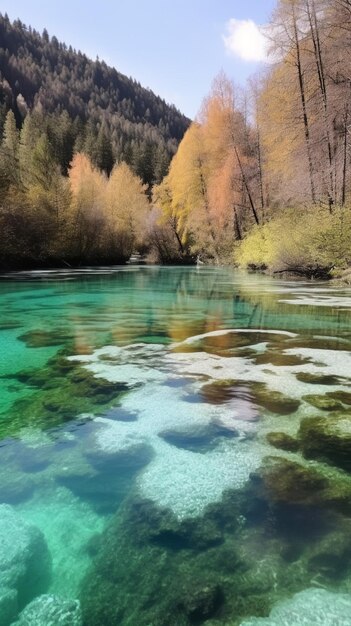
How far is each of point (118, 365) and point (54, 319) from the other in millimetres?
3690

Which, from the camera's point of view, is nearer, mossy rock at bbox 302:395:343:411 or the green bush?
mossy rock at bbox 302:395:343:411

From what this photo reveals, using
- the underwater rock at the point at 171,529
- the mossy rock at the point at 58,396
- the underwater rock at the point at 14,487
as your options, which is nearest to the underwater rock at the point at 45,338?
the mossy rock at the point at 58,396

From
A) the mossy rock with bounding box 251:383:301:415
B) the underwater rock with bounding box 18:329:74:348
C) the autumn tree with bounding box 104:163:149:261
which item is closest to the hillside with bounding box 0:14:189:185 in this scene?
the autumn tree with bounding box 104:163:149:261

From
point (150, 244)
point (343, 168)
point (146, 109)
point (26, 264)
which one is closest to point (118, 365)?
point (343, 168)

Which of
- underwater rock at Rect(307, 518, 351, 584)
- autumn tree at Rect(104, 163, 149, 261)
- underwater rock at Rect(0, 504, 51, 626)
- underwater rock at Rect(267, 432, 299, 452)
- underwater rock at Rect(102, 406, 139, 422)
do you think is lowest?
underwater rock at Rect(0, 504, 51, 626)

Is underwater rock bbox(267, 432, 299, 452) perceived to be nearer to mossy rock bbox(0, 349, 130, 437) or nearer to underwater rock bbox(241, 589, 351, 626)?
underwater rock bbox(241, 589, 351, 626)

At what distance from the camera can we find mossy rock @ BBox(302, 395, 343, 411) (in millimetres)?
3426

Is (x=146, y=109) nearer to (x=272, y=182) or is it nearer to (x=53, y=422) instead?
(x=272, y=182)

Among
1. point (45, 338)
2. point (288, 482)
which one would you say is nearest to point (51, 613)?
point (288, 482)

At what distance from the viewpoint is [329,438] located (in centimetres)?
290

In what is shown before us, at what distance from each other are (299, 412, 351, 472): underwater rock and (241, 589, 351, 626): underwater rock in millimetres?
994

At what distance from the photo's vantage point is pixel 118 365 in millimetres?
4820

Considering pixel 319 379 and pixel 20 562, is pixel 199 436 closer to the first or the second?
pixel 20 562

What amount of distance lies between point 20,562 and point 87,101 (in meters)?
145
